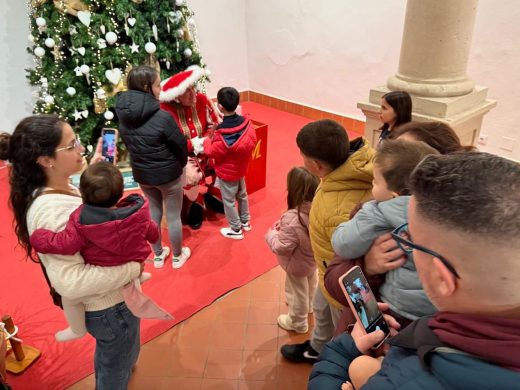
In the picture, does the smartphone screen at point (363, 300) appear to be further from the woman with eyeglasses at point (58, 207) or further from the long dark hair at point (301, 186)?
the woman with eyeglasses at point (58, 207)

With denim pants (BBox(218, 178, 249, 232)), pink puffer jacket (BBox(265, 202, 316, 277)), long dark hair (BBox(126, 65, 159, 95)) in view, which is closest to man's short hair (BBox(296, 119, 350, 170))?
pink puffer jacket (BBox(265, 202, 316, 277))

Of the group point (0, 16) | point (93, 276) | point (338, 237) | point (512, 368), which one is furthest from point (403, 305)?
point (0, 16)

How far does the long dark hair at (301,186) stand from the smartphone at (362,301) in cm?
89

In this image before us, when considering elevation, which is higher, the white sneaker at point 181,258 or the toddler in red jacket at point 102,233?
the toddler in red jacket at point 102,233

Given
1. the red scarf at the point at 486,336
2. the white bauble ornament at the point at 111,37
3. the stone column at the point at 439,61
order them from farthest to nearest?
the white bauble ornament at the point at 111,37
the stone column at the point at 439,61
the red scarf at the point at 486,336

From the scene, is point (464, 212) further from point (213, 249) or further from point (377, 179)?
point (213, 249)

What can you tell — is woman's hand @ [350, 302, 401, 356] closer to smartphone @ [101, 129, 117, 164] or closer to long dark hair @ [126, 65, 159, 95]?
smartphone @ [101, 129, 117, 164]

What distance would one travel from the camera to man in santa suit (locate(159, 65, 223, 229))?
344 centimetres

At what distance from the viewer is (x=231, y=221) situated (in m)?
3.78

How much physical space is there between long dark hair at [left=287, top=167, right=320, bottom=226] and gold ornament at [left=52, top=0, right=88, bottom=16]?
3.54m

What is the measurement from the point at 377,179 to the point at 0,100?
18.2 ft

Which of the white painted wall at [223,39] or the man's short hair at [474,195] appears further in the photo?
the white painted wall at [223,39]

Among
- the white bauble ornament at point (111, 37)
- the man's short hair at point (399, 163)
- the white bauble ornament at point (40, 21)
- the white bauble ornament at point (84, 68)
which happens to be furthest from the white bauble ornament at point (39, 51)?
the man's short hair at point (399, 163)

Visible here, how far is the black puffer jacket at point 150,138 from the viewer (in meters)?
2.77
